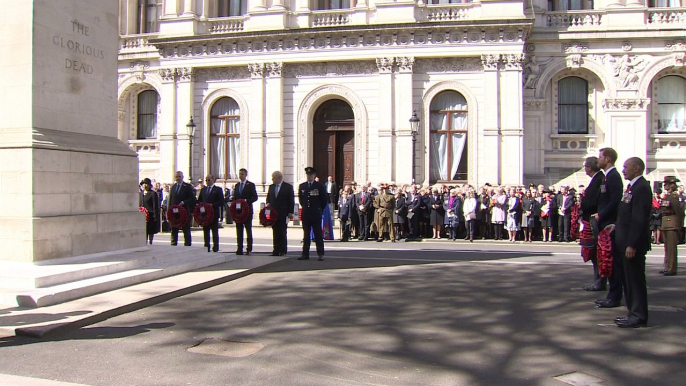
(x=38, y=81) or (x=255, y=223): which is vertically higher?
(x=38, y=81)

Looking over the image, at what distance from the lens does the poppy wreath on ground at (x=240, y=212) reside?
14.6 metres

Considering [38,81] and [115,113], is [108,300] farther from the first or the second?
[115,113]

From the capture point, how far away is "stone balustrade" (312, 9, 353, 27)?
95.9ft

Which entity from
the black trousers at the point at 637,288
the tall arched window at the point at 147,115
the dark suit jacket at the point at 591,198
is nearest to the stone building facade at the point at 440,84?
the tall arched window at the point at 147,115

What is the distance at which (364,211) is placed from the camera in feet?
72.8

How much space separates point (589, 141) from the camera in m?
28.8

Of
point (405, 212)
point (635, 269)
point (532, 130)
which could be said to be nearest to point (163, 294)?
point (635, 269)

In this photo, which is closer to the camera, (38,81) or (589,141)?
(38,81)

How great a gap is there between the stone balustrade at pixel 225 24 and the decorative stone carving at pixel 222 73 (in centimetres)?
184

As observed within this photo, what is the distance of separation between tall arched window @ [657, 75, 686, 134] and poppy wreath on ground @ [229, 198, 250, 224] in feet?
72.9

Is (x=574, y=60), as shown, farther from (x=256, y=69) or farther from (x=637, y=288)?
(x=637, y=288)

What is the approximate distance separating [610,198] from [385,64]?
19849 millimetres

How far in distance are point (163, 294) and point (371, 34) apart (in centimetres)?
2094

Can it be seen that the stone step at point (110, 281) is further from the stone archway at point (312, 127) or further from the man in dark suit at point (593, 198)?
the stone archway at point (312, 127)
